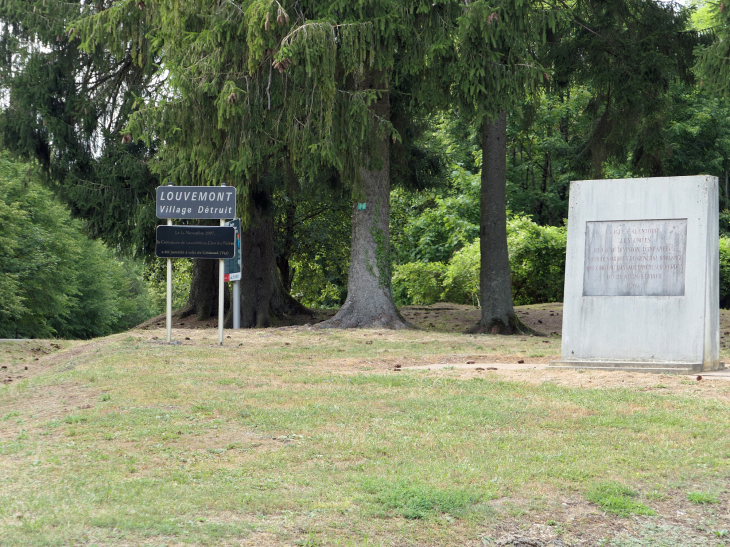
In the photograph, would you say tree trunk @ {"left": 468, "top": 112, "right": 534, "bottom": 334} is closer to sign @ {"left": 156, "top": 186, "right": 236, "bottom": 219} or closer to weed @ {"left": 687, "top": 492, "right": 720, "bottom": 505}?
sign @ {"left": 156, "top": 186, "right": 236, "bottom": 219}

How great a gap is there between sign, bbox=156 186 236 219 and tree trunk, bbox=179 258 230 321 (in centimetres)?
1102

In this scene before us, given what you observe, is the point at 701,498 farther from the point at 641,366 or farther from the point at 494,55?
the point at 494,55

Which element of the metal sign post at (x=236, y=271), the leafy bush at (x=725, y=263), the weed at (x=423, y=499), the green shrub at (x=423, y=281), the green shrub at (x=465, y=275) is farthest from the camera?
the green shrub at (x=423, y=281)

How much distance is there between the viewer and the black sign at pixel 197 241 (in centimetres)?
1331

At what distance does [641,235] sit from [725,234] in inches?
899

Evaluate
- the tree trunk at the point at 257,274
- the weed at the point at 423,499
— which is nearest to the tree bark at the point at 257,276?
the tree trunk at the point at 257,274

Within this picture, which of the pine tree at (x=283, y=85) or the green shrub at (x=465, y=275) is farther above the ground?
the pine tree at (x=283, y=85)

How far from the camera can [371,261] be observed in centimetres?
1706

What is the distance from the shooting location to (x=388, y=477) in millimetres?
5277

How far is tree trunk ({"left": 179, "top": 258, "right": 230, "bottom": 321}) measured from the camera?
80.3ft

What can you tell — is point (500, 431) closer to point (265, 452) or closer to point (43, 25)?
point (265, 452)

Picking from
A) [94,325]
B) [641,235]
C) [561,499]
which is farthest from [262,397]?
[94,325]

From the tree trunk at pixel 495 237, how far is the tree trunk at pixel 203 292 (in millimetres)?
9369

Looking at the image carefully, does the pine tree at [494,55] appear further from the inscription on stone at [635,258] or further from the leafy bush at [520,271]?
the leafy bush at [520,271]
